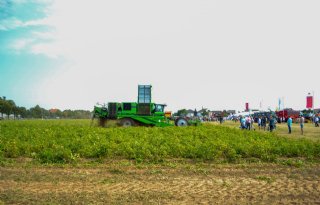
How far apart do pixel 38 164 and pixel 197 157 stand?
5707mm

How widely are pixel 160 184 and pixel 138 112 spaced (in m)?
21.3

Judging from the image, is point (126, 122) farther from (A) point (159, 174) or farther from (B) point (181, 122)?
(A) point (159, 174)

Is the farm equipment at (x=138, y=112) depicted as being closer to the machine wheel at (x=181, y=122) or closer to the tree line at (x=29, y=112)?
the machine wheel at (x=181, y=122)

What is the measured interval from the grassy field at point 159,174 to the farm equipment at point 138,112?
1422cm

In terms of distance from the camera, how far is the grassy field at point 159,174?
6.87m

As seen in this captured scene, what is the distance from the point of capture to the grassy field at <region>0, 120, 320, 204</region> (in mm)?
6870

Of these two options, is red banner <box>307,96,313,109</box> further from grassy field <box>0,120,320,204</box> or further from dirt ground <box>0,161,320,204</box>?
dirt ground <box>0,161,320,204</box>

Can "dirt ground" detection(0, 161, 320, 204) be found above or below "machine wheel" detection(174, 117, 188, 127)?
below

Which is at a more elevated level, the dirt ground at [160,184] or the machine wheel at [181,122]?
the machine wheel at [181,122]

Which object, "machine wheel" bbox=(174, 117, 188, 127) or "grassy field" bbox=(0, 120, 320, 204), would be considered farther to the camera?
"machine wheel" bbox=(174, 117, 188, 127)

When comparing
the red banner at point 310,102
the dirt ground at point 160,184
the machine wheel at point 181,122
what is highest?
Result: the red banner at point 310,102

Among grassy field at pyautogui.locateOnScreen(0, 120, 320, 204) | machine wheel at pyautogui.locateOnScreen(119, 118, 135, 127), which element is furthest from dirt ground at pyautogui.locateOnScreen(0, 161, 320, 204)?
machine wheel at pyautogui.locateOnScreen(119, 118, 135, 127)

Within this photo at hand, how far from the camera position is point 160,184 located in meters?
8.04

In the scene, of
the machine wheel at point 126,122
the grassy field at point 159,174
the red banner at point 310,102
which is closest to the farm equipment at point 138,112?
the machine wheel at point 126,122
